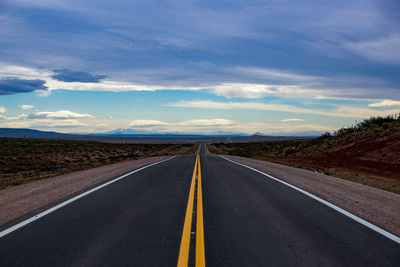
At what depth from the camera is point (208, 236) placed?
6.12 meters

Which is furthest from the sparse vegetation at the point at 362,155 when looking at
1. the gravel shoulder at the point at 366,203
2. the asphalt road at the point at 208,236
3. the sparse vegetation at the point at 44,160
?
the sparse vegetation at the point at 44,160

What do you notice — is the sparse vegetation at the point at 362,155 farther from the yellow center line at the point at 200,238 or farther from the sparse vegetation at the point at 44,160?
the sparse vegetation at the point at 44,160

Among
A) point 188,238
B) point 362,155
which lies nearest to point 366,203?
point 188,238

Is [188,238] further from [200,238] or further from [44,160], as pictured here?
[44,160]

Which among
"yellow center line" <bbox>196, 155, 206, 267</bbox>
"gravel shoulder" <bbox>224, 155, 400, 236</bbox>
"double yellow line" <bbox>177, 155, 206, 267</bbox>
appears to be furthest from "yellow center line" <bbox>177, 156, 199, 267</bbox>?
"gravel shoulder" <bbox>224, 155, 400, 236</bbox>

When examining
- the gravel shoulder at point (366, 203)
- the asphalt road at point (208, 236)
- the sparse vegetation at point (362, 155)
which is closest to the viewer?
the asphalt road at point (208, 236)

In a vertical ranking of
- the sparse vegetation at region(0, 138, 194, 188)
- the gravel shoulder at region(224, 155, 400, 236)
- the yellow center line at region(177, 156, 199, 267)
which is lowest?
the sparse vegetation at region(0, 138, 194, 188)

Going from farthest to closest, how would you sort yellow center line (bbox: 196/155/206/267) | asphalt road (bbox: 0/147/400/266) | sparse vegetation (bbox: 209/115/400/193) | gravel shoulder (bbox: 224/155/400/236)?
sparse vegetation (bbox: 209/115/400/193) → gravel shoulder (bbox: 224/155/400/236) → asphalt road (bbox: 0/147/400/266) → yellow center line (bbox: 196/155/206/267)

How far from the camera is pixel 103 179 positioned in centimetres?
1496

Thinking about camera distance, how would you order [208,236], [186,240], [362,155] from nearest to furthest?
[186,240], [208,236], [362,155]

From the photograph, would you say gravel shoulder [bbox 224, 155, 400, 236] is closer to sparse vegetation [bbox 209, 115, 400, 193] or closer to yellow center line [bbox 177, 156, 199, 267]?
yellow center line [bbox 177, 156, 199, 267]

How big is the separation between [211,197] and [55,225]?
4697 mm

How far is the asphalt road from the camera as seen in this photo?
4977mm

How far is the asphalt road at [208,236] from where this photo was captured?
16.3 feet
